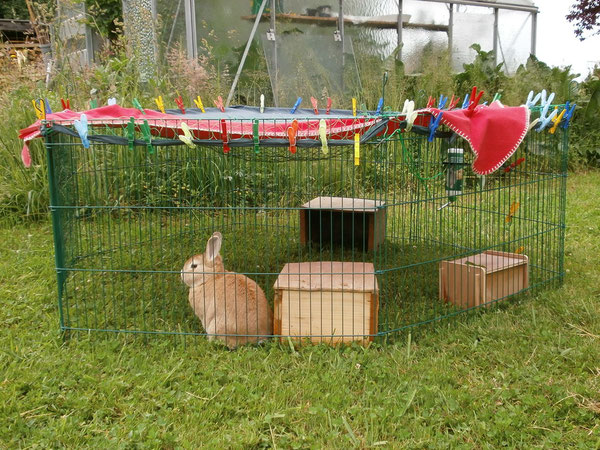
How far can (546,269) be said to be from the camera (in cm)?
389

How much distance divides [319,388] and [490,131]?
4.87 ft

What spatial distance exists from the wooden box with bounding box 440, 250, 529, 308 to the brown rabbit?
108 centimetres

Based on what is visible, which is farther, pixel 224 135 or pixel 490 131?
pixel 490 131

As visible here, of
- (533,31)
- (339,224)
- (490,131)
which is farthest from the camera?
(533,31)

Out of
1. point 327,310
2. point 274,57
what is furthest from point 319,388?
point 274,57

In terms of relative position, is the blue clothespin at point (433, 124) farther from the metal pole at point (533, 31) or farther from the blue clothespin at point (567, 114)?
the metal pole at point (533, 31)

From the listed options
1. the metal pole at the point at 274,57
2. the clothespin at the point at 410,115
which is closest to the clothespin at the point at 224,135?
the clothespin at the point at 410,115

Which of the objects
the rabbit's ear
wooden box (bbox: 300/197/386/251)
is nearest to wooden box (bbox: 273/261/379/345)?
the rabbit's ear

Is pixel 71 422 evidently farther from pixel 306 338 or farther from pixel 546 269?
pixel 546 269

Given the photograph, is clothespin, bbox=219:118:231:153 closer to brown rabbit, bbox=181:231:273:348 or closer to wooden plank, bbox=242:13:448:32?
brown rabbit, bbox=181:231:273:348

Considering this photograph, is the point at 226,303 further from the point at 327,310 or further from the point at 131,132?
the point at 131,132

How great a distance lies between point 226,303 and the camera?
9.86 feet

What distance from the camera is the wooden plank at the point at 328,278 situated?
2.96m

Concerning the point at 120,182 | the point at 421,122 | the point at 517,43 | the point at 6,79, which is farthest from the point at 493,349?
the point at 517,43
